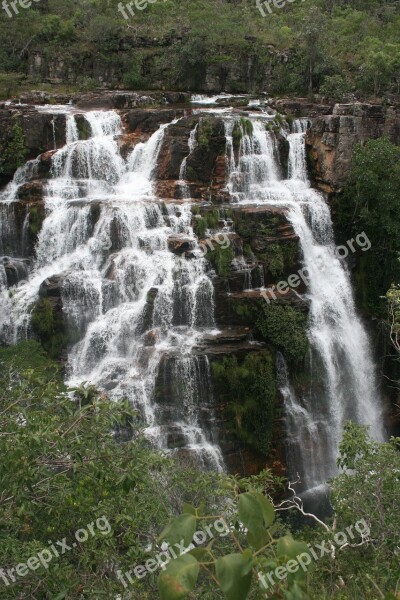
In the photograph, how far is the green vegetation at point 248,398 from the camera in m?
13.2

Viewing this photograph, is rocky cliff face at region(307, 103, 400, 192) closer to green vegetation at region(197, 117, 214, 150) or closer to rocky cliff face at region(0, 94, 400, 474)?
rocky cliff face at region(0, 94, 400, 474)

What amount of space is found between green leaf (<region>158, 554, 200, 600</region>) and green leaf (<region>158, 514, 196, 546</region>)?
6 cm

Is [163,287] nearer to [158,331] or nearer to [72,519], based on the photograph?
[158,331]

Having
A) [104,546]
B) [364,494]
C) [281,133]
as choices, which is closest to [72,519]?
[104,546]

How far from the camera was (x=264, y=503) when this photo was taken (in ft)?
6.04

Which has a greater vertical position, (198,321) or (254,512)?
(254,512)

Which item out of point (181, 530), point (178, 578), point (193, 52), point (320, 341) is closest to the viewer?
point (178, 578)

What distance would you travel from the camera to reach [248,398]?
13352 mm

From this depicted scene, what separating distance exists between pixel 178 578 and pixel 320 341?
44.8 feet

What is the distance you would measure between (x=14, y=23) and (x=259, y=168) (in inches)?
850

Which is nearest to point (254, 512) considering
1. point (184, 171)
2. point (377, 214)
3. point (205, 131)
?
point (377, 214)

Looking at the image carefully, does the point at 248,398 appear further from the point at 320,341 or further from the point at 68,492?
the point at 68,492

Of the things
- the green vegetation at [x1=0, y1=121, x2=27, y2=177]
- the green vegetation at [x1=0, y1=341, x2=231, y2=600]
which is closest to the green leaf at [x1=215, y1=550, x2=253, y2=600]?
the green vegetation at [x1=0, y1=341, x2=231, y2=600]

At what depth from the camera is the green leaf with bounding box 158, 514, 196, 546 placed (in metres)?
1.69
